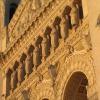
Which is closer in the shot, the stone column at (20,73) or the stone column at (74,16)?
the stone column at (74,16)

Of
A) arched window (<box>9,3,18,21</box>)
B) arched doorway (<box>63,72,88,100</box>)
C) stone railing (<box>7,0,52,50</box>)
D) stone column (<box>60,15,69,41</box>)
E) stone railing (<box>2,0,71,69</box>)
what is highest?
arched window (<box>9,3,18,21</box>)

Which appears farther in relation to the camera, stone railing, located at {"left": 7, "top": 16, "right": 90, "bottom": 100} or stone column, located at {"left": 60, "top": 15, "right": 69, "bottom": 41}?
stone column, located at {"left": 60, "top": 15, "right": 69, "bottom": 41}

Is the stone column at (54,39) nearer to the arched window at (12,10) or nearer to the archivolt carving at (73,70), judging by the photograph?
the archivolt carving at (73,70)

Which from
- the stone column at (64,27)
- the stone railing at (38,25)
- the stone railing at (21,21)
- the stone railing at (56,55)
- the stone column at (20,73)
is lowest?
the stone railing at (56,55)

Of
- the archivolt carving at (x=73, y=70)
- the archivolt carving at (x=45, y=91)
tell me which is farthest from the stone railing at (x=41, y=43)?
the archivolt carving at (x=45, y=91)

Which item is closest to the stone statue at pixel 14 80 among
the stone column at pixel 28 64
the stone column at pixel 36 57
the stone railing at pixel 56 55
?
the stone railing at pixel 56 55

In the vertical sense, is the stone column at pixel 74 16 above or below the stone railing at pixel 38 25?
below

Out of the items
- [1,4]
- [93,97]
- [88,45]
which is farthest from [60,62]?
[1,4]

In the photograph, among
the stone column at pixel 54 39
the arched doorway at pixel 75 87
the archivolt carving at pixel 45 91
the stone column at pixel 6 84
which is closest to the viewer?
the arched doorway at pixel 75 87

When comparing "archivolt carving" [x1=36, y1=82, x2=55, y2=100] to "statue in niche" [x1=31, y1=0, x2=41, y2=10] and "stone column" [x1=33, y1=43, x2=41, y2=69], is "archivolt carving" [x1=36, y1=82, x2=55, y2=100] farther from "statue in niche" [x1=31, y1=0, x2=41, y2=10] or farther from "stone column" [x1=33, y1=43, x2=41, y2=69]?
"statue in niche" [x1=31, y1=0, x2=41, y2=10]

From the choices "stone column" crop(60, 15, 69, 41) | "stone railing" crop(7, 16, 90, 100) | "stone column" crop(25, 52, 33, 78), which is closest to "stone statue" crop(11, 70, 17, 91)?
"stone railing" crop(7, 16, 90, 100)

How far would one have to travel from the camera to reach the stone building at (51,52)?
15727 mm

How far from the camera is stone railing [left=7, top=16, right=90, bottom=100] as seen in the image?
1692cm

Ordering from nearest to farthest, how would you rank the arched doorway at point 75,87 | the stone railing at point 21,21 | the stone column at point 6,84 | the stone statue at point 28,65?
the arched doorway at point 75,87, the stone statue at point 28,65, the stone railing at point 21,21, the stone column at point 6,84
